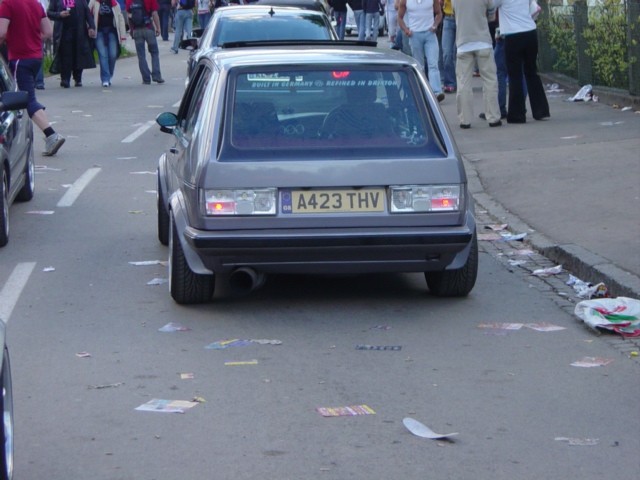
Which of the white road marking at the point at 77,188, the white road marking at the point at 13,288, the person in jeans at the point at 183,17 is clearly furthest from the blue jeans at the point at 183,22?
the white road marking at the point at 13,288

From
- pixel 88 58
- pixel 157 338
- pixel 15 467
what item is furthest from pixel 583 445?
pixel 88 58

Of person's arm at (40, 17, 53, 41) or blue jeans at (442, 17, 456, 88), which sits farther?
blue jeans at (442, 17, 456, 88)

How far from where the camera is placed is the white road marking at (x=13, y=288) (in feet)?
26.2

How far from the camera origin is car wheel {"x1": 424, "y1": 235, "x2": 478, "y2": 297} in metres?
7.91

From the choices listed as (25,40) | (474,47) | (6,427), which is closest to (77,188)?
(25,40)

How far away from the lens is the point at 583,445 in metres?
5.32

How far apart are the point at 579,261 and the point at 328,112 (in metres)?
2.30

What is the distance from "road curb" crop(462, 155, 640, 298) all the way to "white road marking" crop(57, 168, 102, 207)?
4.01 meters

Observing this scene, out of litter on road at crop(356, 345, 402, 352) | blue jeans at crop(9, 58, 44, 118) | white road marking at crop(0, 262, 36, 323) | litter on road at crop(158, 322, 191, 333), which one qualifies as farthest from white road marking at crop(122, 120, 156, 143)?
litter on road at crop(356, 345, 402, 352)

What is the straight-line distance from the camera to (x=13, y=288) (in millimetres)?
8578

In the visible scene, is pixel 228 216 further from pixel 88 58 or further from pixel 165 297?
pixel 88 58

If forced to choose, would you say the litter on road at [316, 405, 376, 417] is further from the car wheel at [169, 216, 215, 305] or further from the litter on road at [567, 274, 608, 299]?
the litter on road at [567, 274, 608, 299]

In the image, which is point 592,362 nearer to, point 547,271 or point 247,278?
point 247,278

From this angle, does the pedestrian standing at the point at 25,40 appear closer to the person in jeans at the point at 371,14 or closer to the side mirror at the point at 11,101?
the side mirror at the point at 11,101
